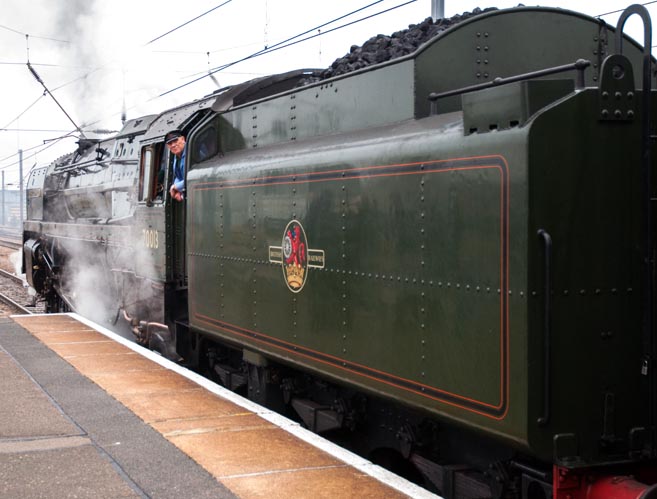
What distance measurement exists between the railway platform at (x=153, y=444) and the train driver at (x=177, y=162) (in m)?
1.72

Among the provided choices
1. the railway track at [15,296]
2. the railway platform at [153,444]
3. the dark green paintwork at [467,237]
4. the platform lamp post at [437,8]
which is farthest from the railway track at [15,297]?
the dark green paintwork at [467,237]

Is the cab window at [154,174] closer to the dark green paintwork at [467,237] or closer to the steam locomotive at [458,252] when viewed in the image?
the steam locomotive at [458,252]

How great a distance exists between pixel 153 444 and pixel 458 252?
2463 millimetres

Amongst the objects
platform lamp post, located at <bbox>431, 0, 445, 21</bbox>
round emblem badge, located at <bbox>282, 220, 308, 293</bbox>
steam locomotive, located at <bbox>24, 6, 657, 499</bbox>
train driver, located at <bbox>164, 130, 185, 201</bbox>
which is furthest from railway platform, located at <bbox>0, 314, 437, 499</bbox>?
platform lamp post, located at <bbox>431, 0, 445, 21</bbox>

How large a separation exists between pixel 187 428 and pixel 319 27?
6.04 meters

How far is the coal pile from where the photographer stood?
5.19m

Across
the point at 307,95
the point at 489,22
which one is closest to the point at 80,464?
the point at 307,95

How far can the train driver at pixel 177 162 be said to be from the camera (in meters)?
8.18

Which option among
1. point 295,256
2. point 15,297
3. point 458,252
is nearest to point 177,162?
point 295,256

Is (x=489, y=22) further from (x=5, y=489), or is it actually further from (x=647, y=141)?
(x=5, y=489)

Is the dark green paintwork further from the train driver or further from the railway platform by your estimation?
the train driver

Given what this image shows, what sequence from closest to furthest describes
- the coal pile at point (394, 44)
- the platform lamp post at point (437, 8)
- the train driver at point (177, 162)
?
1. the coal pile at point (394, 44)
2. the train driver at point (177, 162)
3. the platform lamp post at point (437, 8)

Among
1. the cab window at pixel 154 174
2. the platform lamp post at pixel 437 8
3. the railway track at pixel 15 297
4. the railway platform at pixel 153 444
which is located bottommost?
the railway track at pixel 15 297

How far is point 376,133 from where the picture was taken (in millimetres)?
4730
